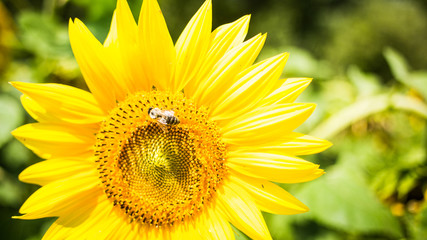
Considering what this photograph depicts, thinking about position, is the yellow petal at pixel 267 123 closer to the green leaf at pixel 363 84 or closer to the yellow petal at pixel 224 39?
the yellow petal at pixel 224 39

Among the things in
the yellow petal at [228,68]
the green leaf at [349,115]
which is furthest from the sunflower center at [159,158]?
the green leaf at [349,115]

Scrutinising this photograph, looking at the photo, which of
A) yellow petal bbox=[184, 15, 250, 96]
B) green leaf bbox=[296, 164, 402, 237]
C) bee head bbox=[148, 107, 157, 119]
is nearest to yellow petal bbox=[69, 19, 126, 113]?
bee head bbox=[148, 107, 157, 119]

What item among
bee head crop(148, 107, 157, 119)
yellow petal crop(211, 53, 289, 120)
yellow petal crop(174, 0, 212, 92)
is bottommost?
yellow petal crop(211, 53, 289, 120)

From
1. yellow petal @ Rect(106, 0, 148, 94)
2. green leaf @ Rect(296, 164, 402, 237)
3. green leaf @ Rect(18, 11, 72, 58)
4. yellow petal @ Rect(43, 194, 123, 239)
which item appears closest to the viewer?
yellow petal @ Rect(106, 0, 148, 94)

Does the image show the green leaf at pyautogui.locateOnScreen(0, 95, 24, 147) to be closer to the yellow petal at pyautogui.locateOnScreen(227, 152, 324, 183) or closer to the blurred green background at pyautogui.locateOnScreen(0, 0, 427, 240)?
the blurred green background at pyautogui.locateOnScreen(0, 0, 427, 240)

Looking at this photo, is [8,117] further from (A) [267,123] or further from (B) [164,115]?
(A) [267,123]

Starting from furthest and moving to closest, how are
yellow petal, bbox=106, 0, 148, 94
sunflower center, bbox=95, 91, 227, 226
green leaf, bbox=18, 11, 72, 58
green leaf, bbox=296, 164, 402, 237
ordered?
green leaf, bbox=18, 11, 72, 58, green leaf, bbox=296, 164, 402, 237, sunflower center, bbox=95, 91, 227, 226, yellow petal, bbox=106, 0, 148, 94

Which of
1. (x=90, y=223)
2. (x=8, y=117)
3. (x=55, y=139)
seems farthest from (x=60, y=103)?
(x=8, y=117)

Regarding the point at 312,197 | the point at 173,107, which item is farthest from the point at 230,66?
the point at 312,197
